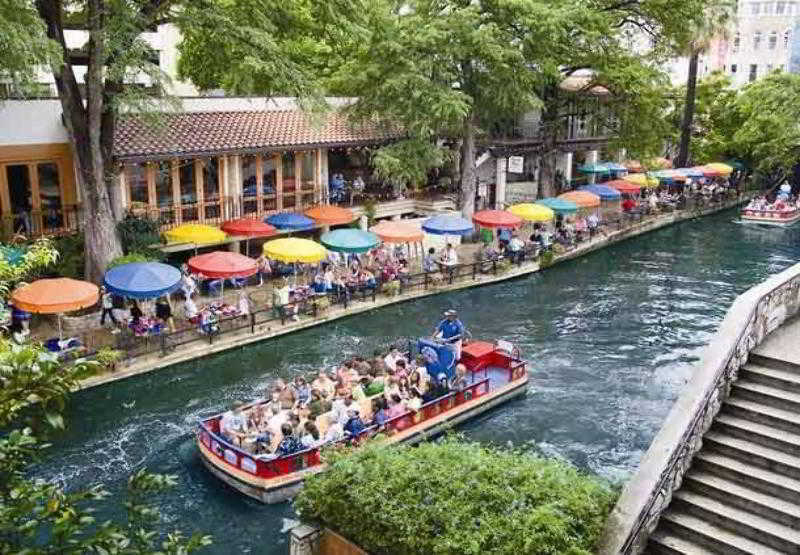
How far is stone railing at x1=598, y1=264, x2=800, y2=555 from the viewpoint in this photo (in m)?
9.34

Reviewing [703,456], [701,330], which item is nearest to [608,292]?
[701,330]

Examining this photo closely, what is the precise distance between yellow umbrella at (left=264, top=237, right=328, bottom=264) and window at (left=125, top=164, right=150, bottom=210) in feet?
19.0

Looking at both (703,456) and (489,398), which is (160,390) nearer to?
(489,398)

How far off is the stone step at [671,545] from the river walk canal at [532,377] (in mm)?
2396

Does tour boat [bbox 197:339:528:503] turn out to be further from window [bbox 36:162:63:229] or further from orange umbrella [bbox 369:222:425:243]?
window [bbox 36:162:63:229]

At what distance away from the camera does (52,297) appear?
20359 mm

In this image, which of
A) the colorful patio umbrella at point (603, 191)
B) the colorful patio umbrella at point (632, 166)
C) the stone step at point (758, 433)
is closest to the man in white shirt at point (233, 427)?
the stone step at point (758, 433)

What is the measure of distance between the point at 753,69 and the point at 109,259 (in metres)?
66.8

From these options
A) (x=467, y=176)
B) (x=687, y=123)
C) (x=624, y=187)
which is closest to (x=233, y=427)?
(x=467, y=176)

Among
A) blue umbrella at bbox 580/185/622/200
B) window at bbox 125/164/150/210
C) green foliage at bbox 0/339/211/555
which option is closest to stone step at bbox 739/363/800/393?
green foliage at bbox 0/339/211/555

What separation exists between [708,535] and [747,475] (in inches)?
40.0

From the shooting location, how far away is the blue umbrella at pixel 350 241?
2750 centimetres

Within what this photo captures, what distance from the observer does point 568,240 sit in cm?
3759

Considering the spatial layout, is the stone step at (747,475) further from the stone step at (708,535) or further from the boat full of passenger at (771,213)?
the boat full of passenger at (771,213)
